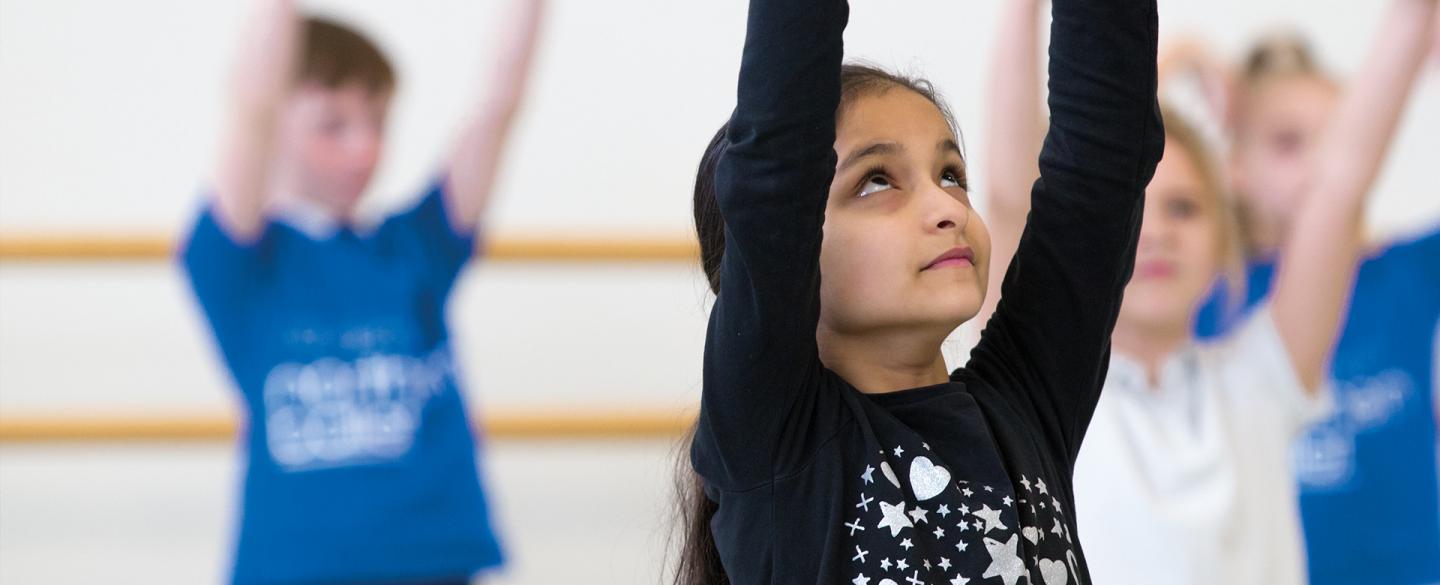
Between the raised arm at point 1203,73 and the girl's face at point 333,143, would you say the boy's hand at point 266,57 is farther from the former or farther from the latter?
the raised arm at point 1203,73

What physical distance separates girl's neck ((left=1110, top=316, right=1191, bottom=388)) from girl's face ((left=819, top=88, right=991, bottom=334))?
25.3 inches

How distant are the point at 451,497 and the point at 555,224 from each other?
2.42ft

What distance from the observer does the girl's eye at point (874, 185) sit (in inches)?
33.2

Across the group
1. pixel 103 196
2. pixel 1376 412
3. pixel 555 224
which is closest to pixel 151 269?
pixel 103 196

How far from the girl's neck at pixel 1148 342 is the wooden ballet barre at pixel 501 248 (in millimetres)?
834

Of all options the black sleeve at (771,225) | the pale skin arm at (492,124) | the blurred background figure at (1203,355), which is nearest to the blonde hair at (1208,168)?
the blurred background figure at (1203,355)

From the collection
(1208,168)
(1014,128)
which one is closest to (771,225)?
(1014,128)

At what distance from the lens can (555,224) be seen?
7.88ft

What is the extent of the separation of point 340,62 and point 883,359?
123 centimetres

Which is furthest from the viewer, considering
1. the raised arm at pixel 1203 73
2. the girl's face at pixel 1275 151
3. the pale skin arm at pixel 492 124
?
the girl's face at pixel 1275 151

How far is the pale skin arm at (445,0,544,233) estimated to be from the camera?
73.4 inches

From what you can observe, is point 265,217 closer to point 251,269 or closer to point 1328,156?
point 251,269

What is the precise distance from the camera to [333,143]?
6.26ft

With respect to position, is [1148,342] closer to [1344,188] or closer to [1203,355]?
[1203,355]
